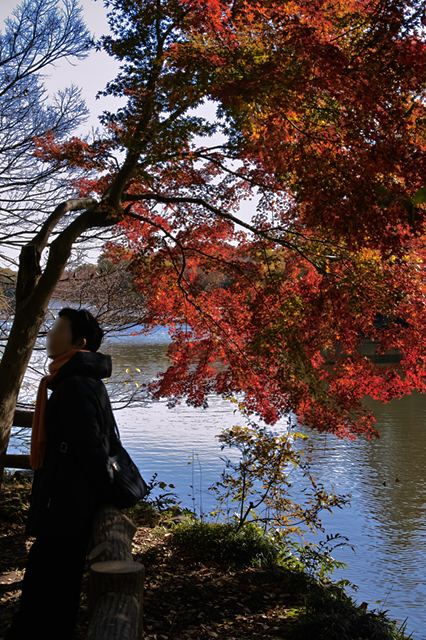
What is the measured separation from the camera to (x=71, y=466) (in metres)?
2.17

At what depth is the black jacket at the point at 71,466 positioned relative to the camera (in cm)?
210

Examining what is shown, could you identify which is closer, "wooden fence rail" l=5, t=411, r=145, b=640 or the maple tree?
"wooden fence rail" l=5, t=411, r=145, b=640

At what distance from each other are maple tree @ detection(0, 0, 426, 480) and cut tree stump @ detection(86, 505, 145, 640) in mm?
2040

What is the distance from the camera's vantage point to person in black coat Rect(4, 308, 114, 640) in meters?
2.10

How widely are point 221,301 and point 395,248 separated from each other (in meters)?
3.07

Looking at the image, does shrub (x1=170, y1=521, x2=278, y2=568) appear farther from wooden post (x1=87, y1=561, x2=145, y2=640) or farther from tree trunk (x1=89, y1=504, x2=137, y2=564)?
wooden post (x1=87, y1=561, x2=145, y2=640)

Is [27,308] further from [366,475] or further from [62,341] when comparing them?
[366,475]

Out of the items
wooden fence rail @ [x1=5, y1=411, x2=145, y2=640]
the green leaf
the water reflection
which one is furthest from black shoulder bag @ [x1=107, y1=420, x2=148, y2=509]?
the water reflection

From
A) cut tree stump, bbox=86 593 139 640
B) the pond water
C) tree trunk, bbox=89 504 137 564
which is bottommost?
the pond water

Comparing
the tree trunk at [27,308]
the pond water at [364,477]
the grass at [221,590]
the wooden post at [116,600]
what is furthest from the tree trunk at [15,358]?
the wooden post at [116,600]

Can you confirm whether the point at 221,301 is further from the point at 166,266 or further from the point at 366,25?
the point at 366,25

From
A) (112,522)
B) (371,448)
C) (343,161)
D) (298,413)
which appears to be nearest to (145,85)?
(343,161)

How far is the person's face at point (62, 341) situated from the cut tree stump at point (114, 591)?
92 cm

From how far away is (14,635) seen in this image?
6.95 feet
